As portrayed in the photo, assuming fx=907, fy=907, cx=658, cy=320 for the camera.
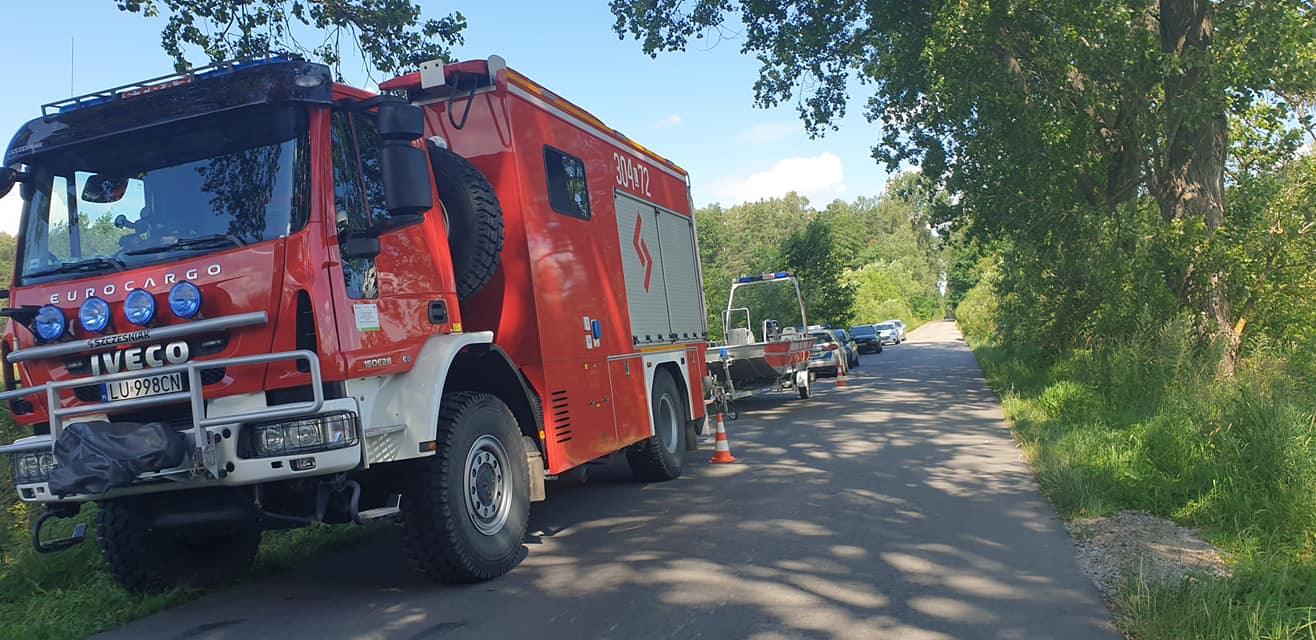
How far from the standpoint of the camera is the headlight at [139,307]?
4797 mm

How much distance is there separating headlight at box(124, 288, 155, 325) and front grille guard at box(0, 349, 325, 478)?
0.27 metres

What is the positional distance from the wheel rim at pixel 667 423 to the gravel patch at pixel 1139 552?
4.11m

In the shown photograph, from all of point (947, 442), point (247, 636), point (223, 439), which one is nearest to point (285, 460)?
point (223, 439)

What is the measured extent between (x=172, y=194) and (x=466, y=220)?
1858 millimetres

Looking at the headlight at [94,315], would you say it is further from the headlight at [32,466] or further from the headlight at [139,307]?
the headlight at [32,466]

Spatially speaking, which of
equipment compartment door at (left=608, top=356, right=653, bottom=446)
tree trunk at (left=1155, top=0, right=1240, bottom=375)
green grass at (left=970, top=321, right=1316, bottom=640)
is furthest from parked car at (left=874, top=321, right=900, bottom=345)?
equipment compartment door at (left=608, top=356, right=653, bottom=446)

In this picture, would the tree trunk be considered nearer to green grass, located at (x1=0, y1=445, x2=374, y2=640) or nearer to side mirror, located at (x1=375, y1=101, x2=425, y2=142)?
side mirror, located at (x1=375, y1=101, x2=425, y2=142)

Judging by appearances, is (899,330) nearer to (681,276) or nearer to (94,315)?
(681,276)

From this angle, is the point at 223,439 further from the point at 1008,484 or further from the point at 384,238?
the point at 1008,484

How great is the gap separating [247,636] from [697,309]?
23.4ft

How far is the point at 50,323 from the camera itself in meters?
4.98

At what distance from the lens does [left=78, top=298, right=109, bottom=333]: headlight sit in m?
4.88

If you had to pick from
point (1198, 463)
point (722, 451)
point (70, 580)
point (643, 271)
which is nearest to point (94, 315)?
point (70, 580)

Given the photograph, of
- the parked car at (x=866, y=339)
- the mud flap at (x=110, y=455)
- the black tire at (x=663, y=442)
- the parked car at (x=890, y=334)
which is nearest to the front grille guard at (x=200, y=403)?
the mud flap at (x=110, y=455)
